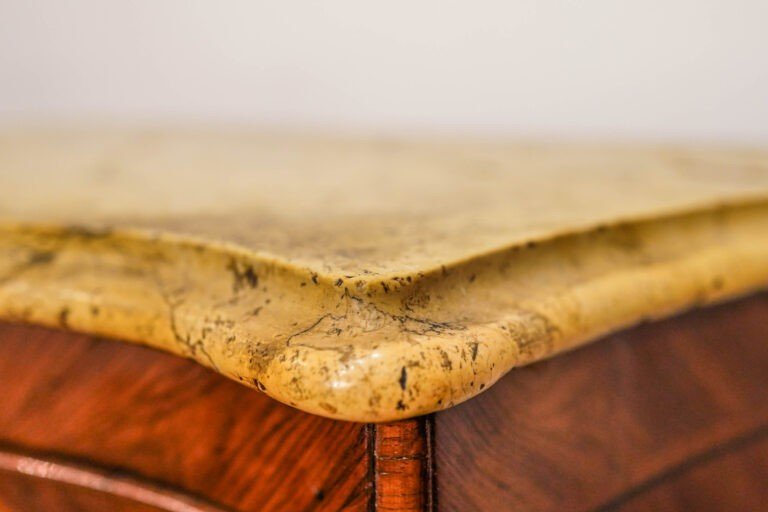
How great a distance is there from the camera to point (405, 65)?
94 cm

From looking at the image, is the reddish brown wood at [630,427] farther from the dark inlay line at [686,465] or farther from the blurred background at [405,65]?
the blurred background at [405,65]

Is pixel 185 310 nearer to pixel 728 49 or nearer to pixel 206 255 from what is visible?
pixel 206 255

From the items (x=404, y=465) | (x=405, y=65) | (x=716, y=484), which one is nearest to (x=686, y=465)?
(x=716, y=484)

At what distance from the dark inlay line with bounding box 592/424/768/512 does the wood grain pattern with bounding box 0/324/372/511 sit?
0.11 m

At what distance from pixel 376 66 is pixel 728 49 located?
15.7 inches

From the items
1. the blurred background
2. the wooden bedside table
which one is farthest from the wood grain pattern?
the blurred background

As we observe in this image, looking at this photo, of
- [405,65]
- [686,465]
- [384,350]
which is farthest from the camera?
[405,65]

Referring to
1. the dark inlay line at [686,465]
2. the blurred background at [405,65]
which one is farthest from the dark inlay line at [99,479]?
the blurred background at [405,65]

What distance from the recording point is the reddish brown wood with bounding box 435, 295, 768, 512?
24cm

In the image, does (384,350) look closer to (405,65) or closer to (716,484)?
(716,484)

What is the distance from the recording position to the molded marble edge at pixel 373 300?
194 mm

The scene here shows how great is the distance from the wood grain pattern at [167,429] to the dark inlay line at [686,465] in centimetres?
11

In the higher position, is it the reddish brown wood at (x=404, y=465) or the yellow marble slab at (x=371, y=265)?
the yellow marble slab at (x=371, y=265)

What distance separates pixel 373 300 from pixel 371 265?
0.05ft
